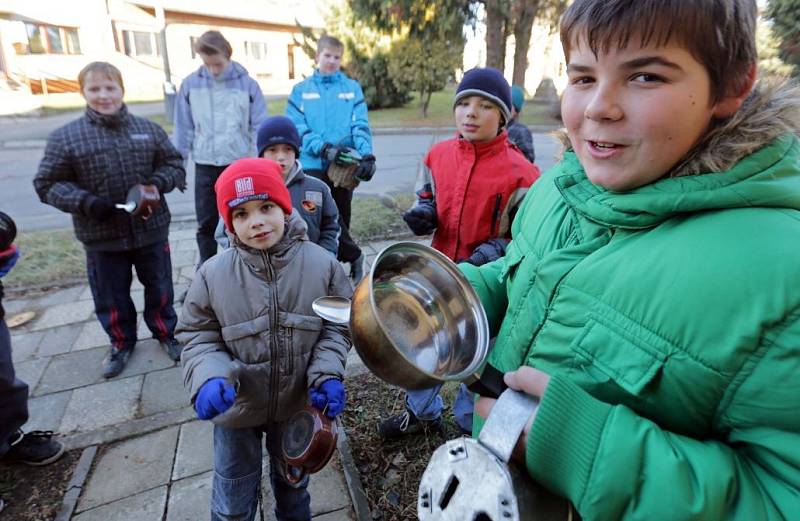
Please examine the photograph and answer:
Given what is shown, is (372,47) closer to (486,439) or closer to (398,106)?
(398,106)

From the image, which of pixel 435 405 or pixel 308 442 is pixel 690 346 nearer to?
pixel 308 442

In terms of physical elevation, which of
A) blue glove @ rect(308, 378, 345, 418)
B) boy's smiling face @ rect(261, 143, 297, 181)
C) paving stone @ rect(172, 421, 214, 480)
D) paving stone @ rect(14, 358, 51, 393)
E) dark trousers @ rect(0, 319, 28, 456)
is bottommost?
paving stone @ rect(14, 358, 51, 393)

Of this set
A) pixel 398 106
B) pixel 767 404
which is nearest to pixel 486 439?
pixel 767 404

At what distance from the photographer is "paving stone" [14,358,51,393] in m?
3.40

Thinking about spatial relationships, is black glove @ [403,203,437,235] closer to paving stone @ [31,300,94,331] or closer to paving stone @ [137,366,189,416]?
paving stone @ [137,366,189,416]

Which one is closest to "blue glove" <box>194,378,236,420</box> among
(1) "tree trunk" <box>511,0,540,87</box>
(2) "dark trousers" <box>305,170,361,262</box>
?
(2) "dark trousers" <box>305,170,361,262</box>

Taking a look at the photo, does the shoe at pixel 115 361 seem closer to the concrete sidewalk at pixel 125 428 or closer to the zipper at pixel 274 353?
the concrete sidewalk at pixel 125 428

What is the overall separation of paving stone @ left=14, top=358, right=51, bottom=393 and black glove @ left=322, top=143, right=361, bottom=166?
8.88 feet

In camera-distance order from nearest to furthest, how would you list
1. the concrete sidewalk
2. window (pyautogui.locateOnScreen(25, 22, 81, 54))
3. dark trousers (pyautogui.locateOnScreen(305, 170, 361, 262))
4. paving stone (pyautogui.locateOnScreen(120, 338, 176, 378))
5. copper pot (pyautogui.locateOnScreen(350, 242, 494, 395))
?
copper pot (pyautogui.locateOnScreen(350, 242, 494, 395)) → the concrete sidewalk → paving stone (pyautogui.locateOnScreen(120, 338, 176, 378)) → dark trousers (pyautogui.locateOnScreen(305, 170, 361, 262)) → window (pyautogui.locateOnScreen(25, 22, 81, 54))

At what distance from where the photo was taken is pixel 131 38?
1077 inches

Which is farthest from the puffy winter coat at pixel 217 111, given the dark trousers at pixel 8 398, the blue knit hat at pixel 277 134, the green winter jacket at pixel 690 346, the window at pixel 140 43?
the window at pixel 140 43

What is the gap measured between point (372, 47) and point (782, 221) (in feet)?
61.4

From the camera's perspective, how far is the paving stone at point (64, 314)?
421 centimetres

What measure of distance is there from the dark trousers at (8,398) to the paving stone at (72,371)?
32.5 inches
